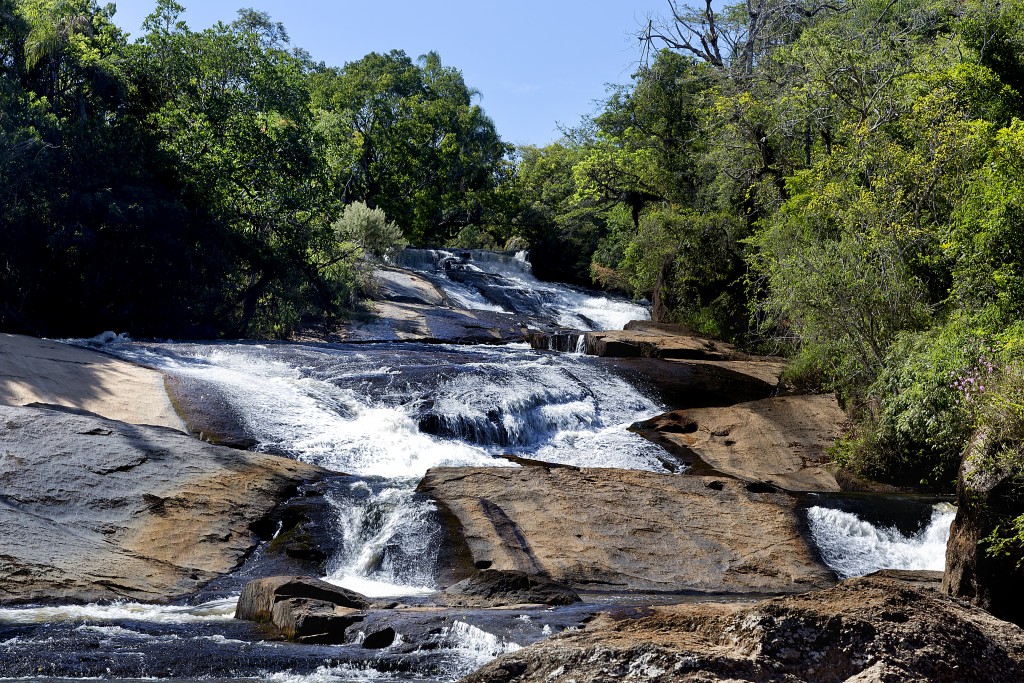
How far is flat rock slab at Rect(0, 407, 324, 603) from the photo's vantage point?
7969 millimetres

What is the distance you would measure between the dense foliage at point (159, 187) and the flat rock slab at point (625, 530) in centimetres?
1278

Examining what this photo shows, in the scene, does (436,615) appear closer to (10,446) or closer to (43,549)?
(43,549)

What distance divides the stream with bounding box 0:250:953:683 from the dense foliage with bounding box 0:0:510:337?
224 cm

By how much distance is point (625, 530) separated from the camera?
10.2 m

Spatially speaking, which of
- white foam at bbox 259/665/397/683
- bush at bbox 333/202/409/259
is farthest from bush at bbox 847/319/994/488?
bush at bbox 333/202/409/259

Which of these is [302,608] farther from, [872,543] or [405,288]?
[405,288]

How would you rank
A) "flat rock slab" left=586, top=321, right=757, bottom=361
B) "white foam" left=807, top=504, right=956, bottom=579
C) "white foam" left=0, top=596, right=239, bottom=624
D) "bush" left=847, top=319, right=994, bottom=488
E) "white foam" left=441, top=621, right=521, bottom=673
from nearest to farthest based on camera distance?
"white foam" left=441, top=621, right=521, bottom=673, "white foam" left=0, top=596, right=239, bottom=624, "white foam" left=807, top=504, right=956, bottom=579, "bush" left=847, top=319, right=994, bottom=488, "flat rock slab" left=586, top=321, right=757, bottom=361

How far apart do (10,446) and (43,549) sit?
6.50ft

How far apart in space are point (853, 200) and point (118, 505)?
47.7 ft

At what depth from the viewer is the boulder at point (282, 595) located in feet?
22.0

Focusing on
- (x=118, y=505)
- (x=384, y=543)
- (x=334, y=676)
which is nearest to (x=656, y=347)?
(x=384, y=543)

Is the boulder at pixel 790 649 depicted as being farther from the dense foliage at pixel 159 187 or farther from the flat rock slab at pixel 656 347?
the dense foliage at pixel 159 187

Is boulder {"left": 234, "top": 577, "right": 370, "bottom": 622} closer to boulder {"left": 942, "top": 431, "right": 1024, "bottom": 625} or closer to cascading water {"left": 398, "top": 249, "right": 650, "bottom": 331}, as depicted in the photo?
boulder {"left": 942, "top": 431, "right": 1024, "bottom": 625}

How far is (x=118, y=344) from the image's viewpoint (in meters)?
17.1
